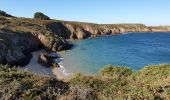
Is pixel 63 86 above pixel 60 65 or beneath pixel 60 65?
above

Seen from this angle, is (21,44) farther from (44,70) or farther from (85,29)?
(85,29)

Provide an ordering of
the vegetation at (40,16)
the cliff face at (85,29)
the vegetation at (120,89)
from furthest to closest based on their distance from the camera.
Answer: the vegetation at (40,16) → the cliff face at (85,29) → the vegetation at (120,89)

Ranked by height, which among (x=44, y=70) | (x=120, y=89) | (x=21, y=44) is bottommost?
(x=44, y=70)

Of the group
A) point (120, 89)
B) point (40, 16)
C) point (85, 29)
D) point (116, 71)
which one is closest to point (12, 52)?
point (116, 71)

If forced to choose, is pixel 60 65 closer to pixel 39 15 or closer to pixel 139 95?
Answer: pixel 139 95

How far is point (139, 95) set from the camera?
12367 mm

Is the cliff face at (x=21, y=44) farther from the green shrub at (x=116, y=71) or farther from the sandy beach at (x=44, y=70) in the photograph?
the green shrub at (x=116, y=71)

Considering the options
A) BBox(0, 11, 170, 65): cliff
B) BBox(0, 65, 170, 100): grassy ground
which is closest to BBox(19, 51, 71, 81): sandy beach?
BBox(0, 11, 170, 65): cliff

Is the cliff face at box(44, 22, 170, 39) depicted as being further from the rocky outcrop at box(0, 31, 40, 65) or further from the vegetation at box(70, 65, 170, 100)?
the vegetation at box(70, 65, 170, 100)

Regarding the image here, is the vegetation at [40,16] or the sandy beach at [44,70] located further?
the vegetation at [40,16]

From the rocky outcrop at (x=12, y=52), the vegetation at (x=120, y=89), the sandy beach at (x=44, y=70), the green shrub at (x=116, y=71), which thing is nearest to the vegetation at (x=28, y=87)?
the vegetation at (x=120, y=89)

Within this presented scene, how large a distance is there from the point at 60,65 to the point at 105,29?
95.7 meters

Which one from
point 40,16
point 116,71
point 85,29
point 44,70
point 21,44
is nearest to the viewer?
point 116,71

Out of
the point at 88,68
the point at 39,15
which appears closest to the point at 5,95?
the point at 88,68
